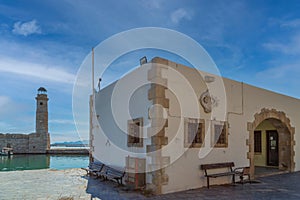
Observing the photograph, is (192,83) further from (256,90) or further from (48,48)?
(48,48)

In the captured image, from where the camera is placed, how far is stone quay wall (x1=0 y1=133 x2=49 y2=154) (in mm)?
30314

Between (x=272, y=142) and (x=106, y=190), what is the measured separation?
812cm

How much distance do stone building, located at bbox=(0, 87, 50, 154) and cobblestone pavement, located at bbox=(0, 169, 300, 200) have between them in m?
23.8

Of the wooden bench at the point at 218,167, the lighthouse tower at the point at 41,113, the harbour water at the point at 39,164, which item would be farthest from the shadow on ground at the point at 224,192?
the lighthouse tower at the point at 41,113

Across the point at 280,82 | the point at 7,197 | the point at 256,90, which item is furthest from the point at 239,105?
the point at 7,197

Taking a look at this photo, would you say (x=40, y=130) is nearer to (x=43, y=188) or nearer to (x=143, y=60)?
(x=43, y=188)

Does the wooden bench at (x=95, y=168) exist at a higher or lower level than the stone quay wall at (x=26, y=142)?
higher

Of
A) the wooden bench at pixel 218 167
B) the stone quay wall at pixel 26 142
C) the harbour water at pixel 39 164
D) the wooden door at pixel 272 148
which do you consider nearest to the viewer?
the wooden bench at pixel 218 167

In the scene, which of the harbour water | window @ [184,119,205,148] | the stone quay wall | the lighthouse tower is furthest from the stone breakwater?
the stone quay wall

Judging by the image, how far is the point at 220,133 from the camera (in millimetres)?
7566

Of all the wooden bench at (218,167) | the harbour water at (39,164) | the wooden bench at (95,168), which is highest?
the wooden bench at (218,167)

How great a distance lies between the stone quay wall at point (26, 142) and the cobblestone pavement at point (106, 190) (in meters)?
24.1

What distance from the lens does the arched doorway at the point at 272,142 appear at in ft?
28.8

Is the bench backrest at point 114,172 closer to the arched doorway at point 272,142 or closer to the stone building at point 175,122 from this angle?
the stone building at point 175,122
